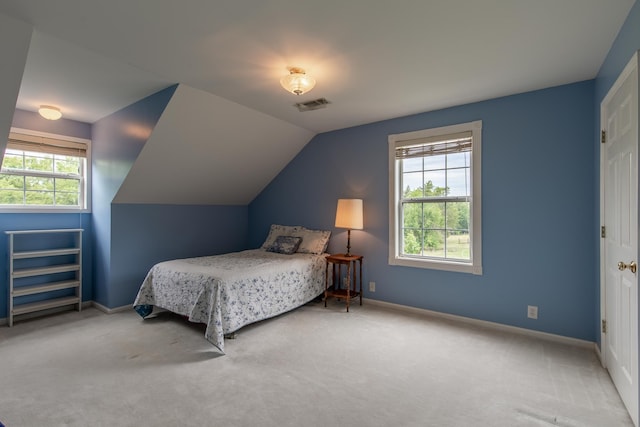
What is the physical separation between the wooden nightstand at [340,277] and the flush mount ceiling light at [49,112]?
347 centimetres

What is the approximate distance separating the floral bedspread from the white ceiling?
5.92 feet

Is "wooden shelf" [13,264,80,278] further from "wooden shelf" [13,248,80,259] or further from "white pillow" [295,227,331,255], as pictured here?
"white pillow" [295,227,331,255]

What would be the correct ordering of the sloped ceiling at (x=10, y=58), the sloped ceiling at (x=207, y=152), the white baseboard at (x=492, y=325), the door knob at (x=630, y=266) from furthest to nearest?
the sloped ceiling at (x=207, y=152), the white baseboard at (x=492, y=325), the sloped ceiling at (x=10, y=58), the door knob at (x=630, y=266)

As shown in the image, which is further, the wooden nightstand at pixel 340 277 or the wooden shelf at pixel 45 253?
the wooden nightstand at pixel 340 277

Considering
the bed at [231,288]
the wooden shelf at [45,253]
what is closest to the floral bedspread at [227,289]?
the bed at [231,288]

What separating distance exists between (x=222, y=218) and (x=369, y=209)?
2.43m

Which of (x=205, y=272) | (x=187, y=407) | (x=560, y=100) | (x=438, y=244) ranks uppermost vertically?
(x=560, y=100)

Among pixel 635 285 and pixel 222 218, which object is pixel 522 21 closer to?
pixel 635 285

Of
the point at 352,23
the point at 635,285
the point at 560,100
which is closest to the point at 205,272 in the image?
the point at 352,23

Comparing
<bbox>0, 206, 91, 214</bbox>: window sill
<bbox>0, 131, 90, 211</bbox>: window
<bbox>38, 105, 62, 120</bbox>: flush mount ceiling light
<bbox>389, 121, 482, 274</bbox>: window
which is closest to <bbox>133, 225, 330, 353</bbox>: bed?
<bbox>389, 121, 482, 274</bbox>: window

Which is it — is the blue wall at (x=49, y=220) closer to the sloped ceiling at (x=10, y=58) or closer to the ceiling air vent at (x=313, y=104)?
the sloped ceiling at (x=10, y=58)

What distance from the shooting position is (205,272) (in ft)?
10.2

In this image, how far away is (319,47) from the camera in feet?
7.52

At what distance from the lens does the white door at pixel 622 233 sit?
1.77 m
